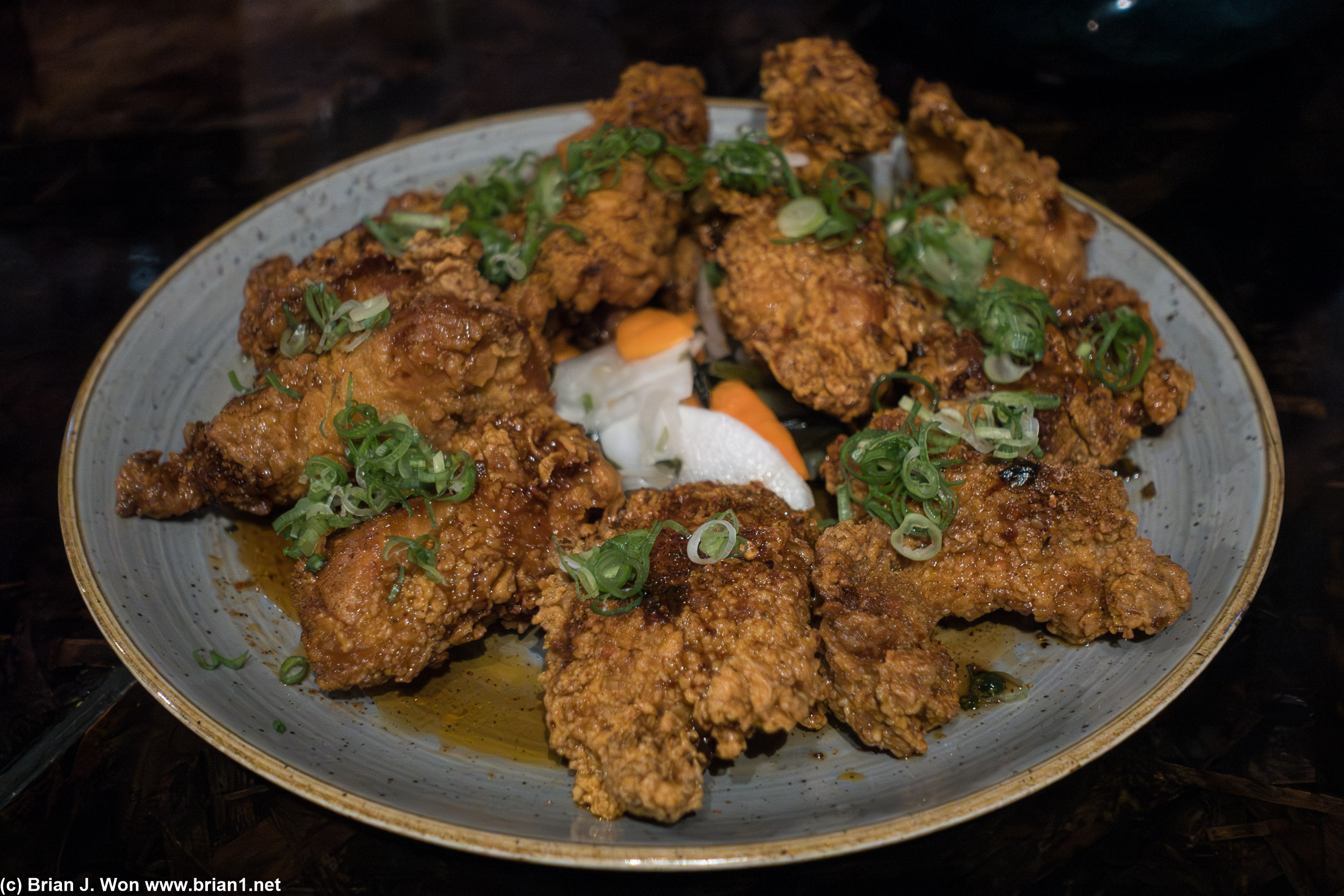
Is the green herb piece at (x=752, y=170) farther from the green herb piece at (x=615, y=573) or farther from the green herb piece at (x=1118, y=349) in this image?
the green herb piece at (x=615, y=573)

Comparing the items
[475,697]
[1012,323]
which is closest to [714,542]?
[475,697]

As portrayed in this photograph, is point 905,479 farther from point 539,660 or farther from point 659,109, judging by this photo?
point 659,109

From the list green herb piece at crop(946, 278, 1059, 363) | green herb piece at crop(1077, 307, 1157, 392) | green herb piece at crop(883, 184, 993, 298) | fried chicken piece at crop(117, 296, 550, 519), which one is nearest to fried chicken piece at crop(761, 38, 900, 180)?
green herb piece at crop(883, 184, 993, 298)

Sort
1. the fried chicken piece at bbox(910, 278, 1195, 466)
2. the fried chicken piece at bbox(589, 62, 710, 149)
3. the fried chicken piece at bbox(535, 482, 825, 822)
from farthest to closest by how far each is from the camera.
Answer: the fried chicken piece at bbox(589, 62, 710, 149), the fried chicken piece at bbox(910, 278, 1195, 466), the fried chicken piece at bbox(535, 482, 825, 822)

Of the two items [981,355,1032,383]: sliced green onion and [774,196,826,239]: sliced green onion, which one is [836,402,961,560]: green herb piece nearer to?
[981,355,1032,383]: sliced green onion

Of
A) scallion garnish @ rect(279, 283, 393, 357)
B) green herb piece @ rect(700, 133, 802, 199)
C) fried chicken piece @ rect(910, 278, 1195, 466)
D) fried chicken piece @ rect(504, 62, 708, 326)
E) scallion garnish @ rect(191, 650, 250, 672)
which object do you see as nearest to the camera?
scallion garnish @ rect(191, 650, 250, 672)

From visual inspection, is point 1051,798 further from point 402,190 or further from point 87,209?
point 87,209

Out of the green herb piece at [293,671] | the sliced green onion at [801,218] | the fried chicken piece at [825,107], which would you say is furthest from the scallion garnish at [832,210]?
the green herb piece at [293,671]
